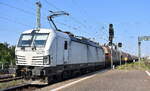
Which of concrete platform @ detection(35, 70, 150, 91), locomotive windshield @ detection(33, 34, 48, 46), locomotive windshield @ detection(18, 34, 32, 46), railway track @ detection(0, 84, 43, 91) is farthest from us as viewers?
locomotive windshield @ detection(18, 34, 32, 46)

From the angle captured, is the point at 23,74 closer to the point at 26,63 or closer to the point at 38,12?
the point at 26,63

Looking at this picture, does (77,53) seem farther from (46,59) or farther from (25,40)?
(46,59)

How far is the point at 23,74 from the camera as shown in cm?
1451

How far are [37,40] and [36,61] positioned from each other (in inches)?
57.4

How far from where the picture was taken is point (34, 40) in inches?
596

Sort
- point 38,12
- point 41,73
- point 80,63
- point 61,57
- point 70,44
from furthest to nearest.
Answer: point 38,12 → point 80,63 → point 70,44 → point 61,57 → point 41,73

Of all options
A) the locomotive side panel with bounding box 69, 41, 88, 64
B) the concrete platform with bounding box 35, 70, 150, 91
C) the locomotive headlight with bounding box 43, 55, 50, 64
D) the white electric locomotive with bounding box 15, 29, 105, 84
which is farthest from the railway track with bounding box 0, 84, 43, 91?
the locomotive side panel with bounding box 69, 41, 88, 64

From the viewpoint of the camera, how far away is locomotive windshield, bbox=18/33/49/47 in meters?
14.8

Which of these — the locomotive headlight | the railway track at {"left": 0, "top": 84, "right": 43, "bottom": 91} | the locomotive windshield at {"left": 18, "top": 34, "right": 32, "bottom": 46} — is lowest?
the railway track at {"left": 0, "top": 84, "right": 43, "bottom": 91}

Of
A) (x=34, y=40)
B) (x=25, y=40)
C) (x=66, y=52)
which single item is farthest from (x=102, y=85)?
(x=25, y=40)

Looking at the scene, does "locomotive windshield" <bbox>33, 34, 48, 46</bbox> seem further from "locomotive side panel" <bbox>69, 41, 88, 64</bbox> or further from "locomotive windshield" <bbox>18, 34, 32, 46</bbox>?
"locomotive side panel" <bbox>69, 41, 88, 64</bbox>

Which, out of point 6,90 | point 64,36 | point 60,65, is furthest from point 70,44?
point 6,90

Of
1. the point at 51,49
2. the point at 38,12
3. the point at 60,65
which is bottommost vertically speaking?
the point at 60,65

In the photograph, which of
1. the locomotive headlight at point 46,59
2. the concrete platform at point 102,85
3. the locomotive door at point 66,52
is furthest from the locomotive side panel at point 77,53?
the locomotive headlight at point 46,59
